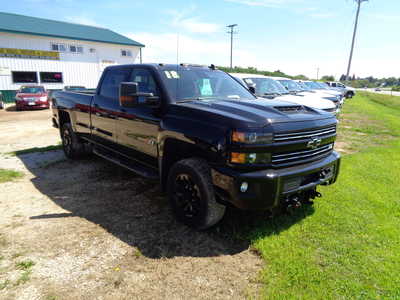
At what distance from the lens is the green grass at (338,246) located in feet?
8.01

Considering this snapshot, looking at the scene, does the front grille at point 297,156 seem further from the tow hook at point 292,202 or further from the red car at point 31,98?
the red car at point 31,98

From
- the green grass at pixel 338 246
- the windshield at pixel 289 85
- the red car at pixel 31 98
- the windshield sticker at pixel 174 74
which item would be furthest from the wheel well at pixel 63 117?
the red car at pixel 31 98

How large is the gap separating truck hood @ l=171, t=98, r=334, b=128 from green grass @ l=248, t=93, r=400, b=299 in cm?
130

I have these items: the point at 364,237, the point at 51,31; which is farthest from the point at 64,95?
the point at 51,31

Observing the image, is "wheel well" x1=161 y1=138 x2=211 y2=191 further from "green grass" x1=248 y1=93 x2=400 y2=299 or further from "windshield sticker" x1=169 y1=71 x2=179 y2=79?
"green grass" x1=248 y1=93 x2=400 y2=299

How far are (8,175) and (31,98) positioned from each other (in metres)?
13.1

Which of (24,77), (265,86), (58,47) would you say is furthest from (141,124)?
(58,47)

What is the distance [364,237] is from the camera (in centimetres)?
319

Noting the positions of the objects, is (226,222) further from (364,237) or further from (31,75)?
(31,75)

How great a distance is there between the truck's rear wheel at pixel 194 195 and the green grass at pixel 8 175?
11.7 feet

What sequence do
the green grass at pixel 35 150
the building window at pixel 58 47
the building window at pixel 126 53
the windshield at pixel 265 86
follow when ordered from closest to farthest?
the green grass at pixel 35 150 < the windshield at pixel 265 86 < the building window at pixel 58 47 < the building window at pixel 126 53

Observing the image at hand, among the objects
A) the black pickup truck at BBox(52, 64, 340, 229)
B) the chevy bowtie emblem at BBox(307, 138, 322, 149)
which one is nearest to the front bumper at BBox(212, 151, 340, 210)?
the black pickup truck at BBox(52, 64, 340, 229)

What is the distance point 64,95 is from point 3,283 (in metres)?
4.58

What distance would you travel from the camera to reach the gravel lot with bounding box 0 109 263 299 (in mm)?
2453
